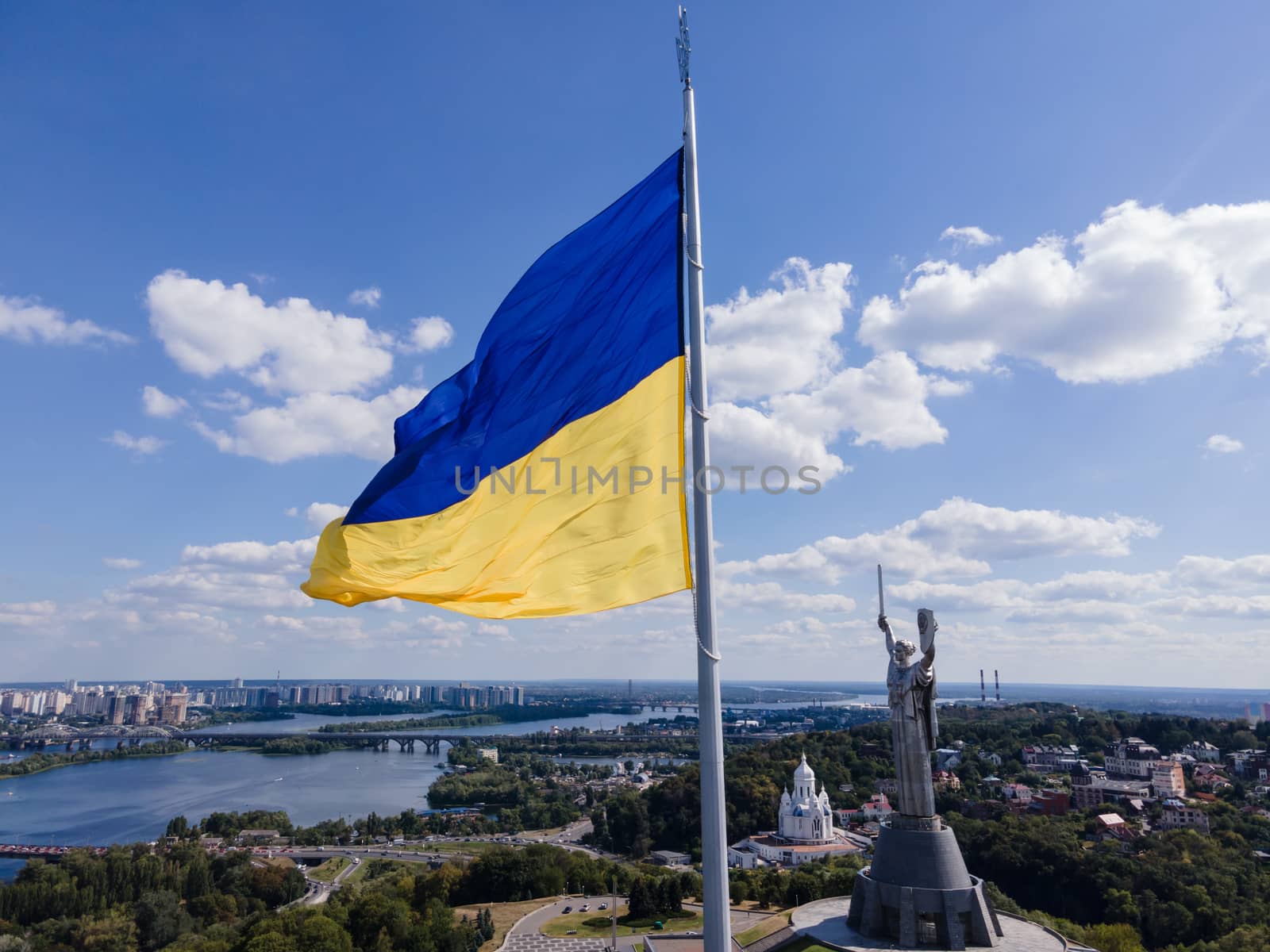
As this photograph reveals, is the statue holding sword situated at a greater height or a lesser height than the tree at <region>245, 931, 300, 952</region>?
greater

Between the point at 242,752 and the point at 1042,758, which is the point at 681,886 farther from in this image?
the point at 242,752

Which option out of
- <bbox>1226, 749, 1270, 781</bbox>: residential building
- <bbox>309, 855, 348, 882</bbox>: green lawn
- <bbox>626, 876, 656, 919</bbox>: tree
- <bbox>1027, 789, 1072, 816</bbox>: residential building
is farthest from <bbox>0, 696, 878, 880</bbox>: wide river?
<bbox>1226, 749, 1270, 781</bbox>: residential building

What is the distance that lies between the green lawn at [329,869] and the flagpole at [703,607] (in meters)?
33.4

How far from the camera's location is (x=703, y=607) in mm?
3404

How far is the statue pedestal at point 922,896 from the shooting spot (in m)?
11.2

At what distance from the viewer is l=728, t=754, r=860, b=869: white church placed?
99.5ft

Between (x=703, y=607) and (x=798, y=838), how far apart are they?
32888 millimetres

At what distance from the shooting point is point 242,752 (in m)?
88.6

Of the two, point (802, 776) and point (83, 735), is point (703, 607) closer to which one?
point (802, 776)

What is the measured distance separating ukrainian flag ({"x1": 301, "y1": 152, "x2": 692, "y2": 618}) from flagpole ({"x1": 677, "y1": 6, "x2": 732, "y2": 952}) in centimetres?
11

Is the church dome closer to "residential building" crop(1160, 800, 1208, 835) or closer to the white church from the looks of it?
the white church

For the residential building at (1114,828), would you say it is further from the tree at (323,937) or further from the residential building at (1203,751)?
the tree at (323,937)

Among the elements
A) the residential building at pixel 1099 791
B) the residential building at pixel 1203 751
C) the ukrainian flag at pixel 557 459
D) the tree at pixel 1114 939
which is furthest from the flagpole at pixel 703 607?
the residential building at pixel 1203 751

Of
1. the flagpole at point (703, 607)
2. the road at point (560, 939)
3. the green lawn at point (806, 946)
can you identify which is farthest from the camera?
the road at point (560, 939)
